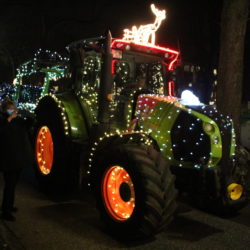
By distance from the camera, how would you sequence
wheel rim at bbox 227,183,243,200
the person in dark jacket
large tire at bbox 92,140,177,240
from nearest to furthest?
large tire at bbox 92,140,177,240 → wheel rim at bbox 227,183,243,200 → the person in dark jacket

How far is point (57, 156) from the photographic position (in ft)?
19.4

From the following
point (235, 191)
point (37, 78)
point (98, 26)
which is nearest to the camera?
point (235, 191)

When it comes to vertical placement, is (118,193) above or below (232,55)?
below

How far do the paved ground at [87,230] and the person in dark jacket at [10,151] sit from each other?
333mm

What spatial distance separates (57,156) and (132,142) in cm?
164

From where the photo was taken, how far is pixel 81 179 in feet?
18.2

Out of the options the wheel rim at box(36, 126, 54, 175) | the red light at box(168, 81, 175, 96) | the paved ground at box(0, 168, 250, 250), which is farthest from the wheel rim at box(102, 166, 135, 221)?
the red light at box(168, 81, 175, 96)

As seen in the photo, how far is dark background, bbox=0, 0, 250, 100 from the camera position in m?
18.2

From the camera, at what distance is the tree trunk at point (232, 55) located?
799 cm

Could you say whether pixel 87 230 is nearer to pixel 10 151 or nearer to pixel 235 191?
pixel 10 151

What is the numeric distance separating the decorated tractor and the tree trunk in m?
1.99

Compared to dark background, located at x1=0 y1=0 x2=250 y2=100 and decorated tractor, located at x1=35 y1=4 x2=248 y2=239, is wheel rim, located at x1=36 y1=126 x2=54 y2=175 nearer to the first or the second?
decorated tractor, located at x1=35 y1=4 x2=248 y2=239

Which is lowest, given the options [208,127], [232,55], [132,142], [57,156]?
[57,156]

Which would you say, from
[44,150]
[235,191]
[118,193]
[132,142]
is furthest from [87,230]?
[44,150]
